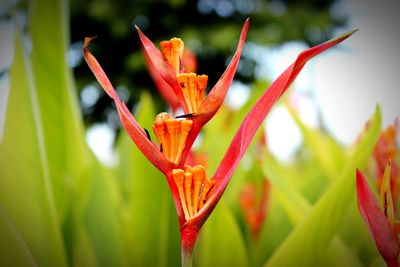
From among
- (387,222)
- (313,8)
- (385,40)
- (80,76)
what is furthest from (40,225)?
(313,8)

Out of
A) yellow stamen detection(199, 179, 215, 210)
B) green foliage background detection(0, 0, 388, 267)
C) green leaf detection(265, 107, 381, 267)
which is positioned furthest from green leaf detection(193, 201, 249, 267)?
yellow stamen detection(199, 179, 215, 210)

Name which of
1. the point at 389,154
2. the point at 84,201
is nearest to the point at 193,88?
the point at 389,154

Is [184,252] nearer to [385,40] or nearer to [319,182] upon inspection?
[319,182]

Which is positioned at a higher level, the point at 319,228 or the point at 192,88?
the point at 192,88

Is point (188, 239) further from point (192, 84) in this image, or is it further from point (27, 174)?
point (27, 174)

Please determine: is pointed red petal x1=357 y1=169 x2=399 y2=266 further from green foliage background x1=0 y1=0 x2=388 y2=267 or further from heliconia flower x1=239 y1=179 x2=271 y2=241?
heliconia flower x1=239 y1=179 x2=271 y2=241

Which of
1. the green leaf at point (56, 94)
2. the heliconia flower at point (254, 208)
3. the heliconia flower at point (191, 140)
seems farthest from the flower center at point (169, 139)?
the heliconia flower at point (254, 208)
